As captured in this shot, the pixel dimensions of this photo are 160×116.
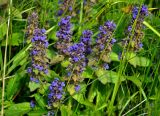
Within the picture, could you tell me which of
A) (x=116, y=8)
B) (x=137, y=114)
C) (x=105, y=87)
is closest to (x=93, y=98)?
(x=105, y=87)

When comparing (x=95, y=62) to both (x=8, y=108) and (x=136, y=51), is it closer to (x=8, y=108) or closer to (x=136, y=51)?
(x=136, y=51)

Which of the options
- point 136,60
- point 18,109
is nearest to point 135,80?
point 136,60

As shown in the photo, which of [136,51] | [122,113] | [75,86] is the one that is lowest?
[122,113]

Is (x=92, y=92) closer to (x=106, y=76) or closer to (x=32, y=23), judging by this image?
(x=106, y=76)

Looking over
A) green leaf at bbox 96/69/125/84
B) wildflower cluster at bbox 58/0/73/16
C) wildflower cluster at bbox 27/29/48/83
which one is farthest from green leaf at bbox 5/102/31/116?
wildflower cluster at bbox 58/0/73/16

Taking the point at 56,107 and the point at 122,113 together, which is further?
the point at 122,113
